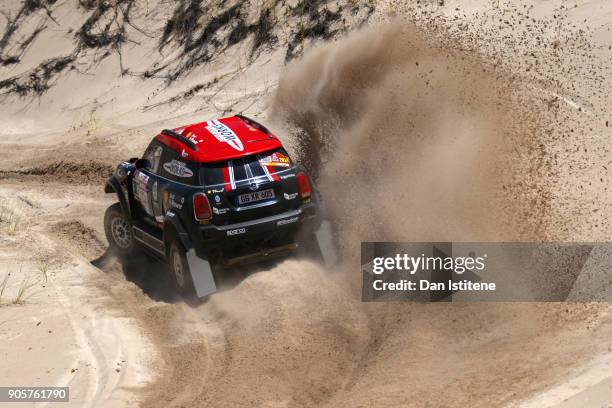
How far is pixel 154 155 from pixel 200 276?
73.9 inches

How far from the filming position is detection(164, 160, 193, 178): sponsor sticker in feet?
33.1

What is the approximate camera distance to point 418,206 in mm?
10609

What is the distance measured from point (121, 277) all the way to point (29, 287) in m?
1.18

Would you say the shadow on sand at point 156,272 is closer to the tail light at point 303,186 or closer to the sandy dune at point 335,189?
the sandy dune at point 335,189

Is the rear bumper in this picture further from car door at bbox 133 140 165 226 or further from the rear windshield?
car door at bbox 133 140 165 226

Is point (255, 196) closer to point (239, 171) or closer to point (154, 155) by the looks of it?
point (239, 171)

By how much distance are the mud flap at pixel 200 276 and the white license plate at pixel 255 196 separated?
32.3 inches

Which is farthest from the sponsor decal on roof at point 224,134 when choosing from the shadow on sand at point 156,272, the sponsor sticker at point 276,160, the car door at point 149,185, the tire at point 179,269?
the shadow on sand at point 156,272

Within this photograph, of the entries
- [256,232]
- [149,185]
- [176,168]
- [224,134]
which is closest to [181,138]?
[176,168]

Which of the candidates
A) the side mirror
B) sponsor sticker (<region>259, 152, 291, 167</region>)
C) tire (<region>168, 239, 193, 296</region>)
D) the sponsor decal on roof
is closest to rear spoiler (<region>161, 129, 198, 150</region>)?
the sponsor decal on roof

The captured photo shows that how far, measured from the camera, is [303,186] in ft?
33.6

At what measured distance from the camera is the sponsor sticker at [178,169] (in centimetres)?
1010

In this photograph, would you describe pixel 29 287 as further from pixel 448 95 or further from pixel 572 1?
pixel 572 1

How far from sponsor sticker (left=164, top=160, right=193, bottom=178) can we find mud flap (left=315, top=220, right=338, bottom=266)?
170cm
